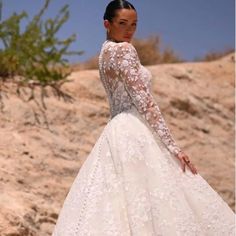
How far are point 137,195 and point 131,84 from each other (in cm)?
72

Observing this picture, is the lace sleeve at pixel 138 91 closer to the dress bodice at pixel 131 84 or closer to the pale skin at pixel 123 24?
the dress bodice at pixel 131 84

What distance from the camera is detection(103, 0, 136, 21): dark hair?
383 cm

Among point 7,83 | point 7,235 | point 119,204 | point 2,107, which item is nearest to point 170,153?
point 119,204

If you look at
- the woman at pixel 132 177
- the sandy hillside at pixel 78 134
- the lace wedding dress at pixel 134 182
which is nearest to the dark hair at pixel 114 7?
the woman at pixel 132 177

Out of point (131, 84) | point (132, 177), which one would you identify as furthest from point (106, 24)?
point (132, 177)

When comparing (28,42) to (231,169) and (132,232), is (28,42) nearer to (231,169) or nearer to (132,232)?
(231,169)

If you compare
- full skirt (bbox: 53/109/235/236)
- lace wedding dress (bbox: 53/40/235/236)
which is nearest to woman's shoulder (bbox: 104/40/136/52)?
lace wedding dress (bbox: 53/40/235/236)

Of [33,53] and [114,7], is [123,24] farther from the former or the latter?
[33,53]

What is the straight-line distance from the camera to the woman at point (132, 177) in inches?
136

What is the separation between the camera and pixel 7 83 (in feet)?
26.6

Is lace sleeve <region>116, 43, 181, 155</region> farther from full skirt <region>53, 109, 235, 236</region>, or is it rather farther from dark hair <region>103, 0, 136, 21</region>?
dark hair <region>103, 0, 136, 21</region>

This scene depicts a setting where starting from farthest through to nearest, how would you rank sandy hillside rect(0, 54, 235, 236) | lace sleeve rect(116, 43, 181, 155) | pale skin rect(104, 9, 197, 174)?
sandy hillside rect(0, 54, 235, 236) → pale skin rect(104, 9, 197, 174) → lace sleeve rect(116, 43, 181, 155)

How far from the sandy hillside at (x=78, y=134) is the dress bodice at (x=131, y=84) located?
1.84 metres

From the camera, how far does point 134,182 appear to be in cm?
352
